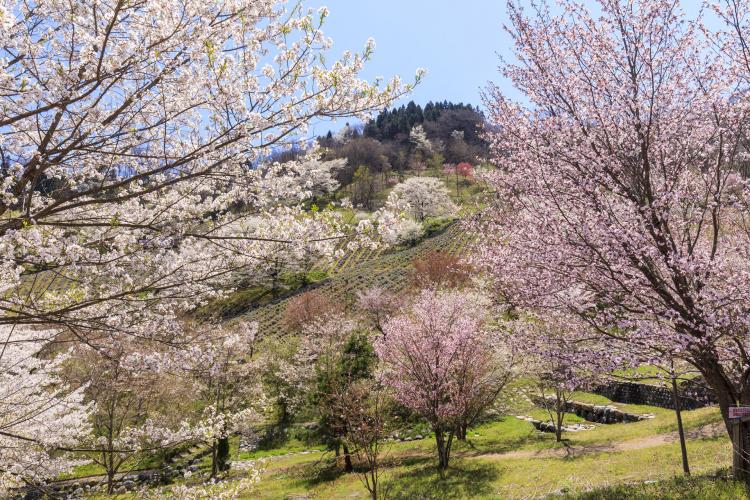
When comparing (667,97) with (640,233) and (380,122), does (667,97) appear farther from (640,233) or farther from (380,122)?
(380,122)

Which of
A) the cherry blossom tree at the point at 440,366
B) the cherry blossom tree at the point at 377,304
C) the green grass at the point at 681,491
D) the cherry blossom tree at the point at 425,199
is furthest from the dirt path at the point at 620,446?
the cherry blossom tree at the point at 425,199

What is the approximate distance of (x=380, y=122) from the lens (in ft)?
454

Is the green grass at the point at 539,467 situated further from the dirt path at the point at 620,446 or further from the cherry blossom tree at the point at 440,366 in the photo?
the cherry blossom tree at the point at 440,366

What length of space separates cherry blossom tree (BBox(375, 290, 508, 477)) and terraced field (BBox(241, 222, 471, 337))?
81.8 ft

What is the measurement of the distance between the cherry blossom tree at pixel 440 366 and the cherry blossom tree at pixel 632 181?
27.8ft

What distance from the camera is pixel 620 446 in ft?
50.9

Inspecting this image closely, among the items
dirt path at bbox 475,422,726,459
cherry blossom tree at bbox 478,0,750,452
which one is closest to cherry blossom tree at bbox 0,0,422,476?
cherry blossom tree at bbox 478,0,750,452

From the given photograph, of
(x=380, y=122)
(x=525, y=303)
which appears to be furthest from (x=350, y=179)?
(x=525, y=303)

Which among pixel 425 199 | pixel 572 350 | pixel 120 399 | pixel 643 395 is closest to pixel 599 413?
pixel 643 395

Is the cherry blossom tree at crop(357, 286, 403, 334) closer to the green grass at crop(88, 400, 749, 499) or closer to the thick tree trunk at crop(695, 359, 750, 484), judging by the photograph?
the green grass at crop(88, 400, 749, 499)

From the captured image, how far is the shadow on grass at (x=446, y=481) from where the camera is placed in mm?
13032

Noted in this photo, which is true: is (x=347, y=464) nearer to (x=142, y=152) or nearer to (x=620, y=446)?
(x=620, y=446)

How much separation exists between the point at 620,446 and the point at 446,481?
21.0 ft

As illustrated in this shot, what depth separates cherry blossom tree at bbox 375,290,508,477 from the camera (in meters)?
15.1
